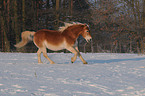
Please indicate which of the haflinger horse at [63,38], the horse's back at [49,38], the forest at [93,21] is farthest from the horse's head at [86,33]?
the forest at [93,21]

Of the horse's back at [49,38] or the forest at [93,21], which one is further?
the forest at [93,21]

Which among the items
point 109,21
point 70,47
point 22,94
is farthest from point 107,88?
point 109,21

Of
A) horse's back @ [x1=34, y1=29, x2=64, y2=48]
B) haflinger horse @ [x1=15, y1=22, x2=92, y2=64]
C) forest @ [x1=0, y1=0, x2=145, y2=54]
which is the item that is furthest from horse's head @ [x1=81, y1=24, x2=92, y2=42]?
forest @ [x1=0, y1=0, x2=145, y2=54]

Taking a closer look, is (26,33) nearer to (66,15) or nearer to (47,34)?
(47,34)

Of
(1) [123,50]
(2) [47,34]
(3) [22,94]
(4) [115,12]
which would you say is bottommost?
(1) [123,50]

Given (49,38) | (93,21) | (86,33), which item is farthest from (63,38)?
(93,21)

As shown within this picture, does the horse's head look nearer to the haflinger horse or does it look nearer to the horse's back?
the haflinger horse

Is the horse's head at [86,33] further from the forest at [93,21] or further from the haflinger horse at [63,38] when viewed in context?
the forest at [93,21]

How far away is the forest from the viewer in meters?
17.7

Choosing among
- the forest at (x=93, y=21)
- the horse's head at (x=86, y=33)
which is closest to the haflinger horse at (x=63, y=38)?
the horse's head at (x=86, y=33)

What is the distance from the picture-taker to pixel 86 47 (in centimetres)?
2714

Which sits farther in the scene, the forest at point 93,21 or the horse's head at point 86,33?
the forest at point 93,21

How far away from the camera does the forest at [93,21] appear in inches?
698

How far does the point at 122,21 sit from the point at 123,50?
8.70 m
